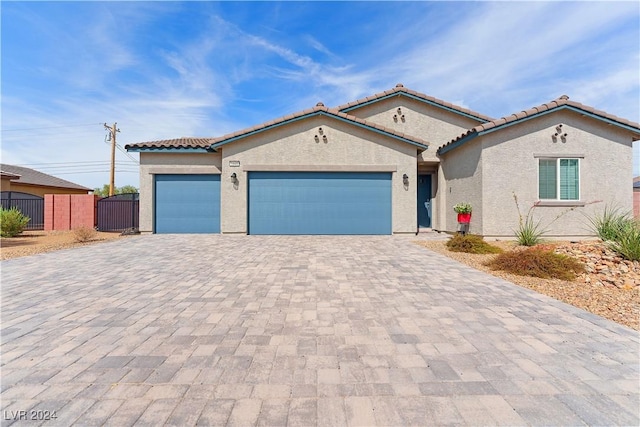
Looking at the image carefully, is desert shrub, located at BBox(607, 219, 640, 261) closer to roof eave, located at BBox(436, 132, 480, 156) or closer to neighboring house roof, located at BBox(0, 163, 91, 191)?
roof eave, located at BBox(436, 132, 480, 156)

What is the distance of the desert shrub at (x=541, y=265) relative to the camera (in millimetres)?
5789

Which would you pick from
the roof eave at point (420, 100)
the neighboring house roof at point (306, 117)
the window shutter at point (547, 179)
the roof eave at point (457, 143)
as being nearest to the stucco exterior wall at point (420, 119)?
the roof eave at point (420, 100)

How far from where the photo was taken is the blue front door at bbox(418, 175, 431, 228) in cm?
1445

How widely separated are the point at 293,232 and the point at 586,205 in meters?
11.6

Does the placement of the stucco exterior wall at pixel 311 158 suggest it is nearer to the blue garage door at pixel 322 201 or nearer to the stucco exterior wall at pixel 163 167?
the blue garage door at pixel 322 201

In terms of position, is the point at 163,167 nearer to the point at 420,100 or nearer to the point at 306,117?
the point at 306,117

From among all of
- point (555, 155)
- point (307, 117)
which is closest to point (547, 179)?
point (555, 155)

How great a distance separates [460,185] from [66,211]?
2063cm

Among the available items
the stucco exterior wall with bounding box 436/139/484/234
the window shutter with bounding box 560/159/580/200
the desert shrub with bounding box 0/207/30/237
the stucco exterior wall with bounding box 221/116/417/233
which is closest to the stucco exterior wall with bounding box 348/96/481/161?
the stucco exterior wall with bounding box 436/139/484/234

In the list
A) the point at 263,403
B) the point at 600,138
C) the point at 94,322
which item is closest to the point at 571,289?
the point at 263,403

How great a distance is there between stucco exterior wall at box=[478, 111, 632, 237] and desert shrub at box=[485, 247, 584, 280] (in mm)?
4352

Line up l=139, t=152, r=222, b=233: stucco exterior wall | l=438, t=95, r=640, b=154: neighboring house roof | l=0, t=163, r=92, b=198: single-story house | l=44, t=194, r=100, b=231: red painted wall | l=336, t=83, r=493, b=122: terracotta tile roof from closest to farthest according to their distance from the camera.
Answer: l=438, t=95, r=640, b=154: neighboring house roof < l=139, t=152, r=222, b=233: stucco exterior wall < l=336, t=83, r=493, b=122: terracotta tile roof < l=44, t=194, r=100, b=231: red painted wall < l=0, t=163, r=92, b=198: single-story house

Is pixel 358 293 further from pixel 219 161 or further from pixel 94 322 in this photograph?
pixel 219 161

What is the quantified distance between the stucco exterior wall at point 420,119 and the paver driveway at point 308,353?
405 inches
